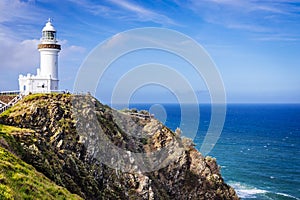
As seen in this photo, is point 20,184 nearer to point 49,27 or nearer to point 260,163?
point 49,27

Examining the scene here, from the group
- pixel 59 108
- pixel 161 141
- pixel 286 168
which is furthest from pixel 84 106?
pixel 286 168

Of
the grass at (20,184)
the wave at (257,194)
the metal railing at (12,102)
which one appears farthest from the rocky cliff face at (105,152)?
the wave at (257,194)

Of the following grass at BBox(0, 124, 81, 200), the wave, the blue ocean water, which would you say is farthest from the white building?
the wave

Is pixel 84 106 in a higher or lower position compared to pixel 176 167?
higher

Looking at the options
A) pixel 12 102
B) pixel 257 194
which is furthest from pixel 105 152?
pixel 257 194

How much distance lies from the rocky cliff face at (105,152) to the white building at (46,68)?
5274mm

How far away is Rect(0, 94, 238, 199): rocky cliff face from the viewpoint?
29375 millimetres

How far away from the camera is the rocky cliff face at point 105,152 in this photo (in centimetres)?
2938

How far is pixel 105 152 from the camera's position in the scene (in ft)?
125

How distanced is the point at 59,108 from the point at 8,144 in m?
12.6

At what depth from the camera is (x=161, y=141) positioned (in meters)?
48.1

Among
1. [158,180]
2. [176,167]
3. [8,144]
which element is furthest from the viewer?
[176,167]

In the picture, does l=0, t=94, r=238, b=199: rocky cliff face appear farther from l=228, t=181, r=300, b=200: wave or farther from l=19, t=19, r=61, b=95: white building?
l=228, t=181, r=300, b=200: wave

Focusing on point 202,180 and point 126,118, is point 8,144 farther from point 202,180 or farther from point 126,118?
point 202,180
